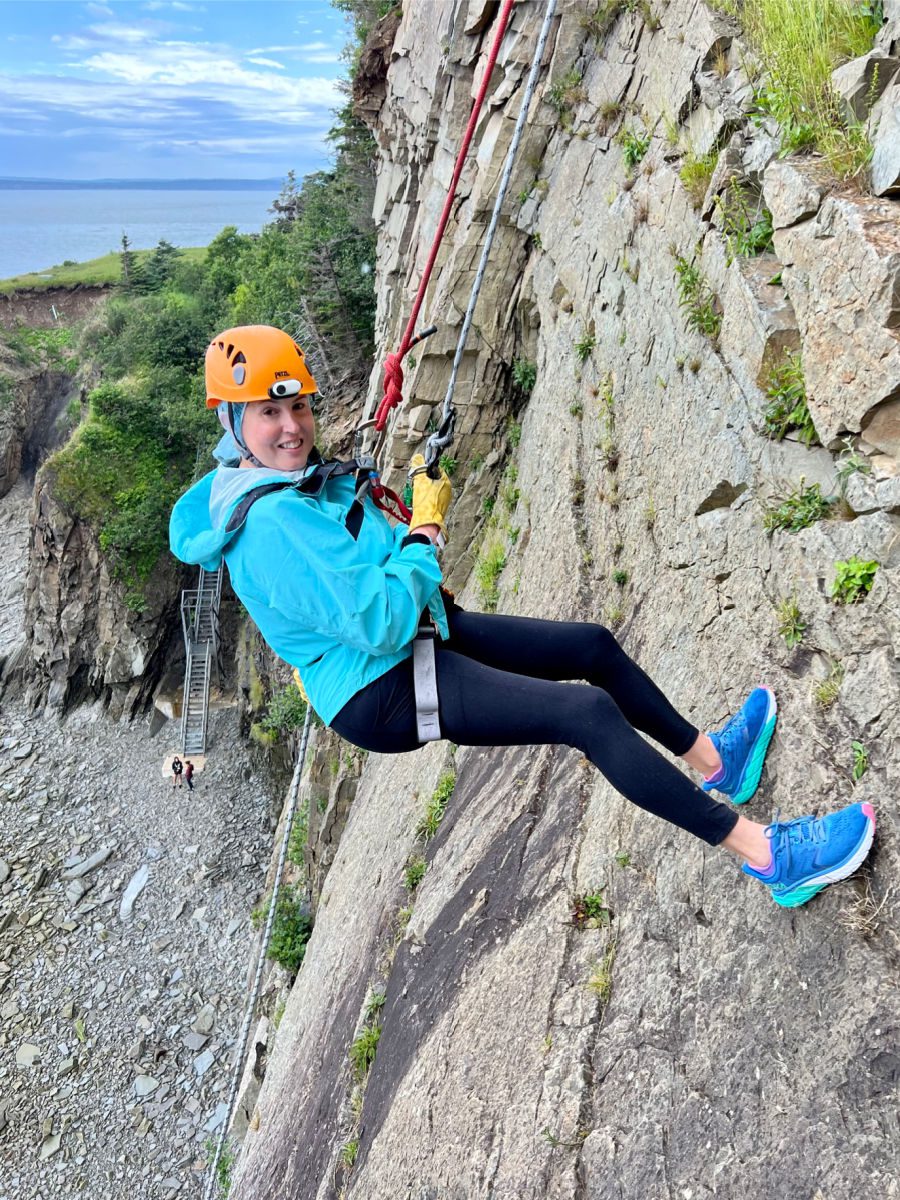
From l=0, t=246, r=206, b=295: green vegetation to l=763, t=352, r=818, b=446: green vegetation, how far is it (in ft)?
172

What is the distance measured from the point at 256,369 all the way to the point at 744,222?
280cm

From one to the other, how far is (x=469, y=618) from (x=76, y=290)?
69.9 m

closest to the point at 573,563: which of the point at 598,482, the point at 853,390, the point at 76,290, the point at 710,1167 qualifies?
the point at 598,482

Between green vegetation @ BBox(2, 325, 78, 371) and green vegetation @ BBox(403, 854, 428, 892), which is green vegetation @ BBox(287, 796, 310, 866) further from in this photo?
green vegetation @ BBox(2, 325, 78, 371)

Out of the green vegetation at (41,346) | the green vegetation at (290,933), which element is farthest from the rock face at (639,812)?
the green vegetation at (41,346)

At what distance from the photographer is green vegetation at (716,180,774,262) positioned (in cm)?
401

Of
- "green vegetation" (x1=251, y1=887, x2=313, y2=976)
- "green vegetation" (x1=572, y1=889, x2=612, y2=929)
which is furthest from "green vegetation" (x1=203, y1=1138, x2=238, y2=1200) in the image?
"green vegetation" (x1=572, y1=889, x2=612, y2=929)

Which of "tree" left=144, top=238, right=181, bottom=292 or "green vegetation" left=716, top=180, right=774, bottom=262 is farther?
"tree" left=144, top=238, right=181, bottom=292

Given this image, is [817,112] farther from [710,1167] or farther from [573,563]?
[710,1167]

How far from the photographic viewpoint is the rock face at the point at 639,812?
9.20 ft

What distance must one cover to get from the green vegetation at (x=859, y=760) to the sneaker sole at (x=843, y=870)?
0.17 m

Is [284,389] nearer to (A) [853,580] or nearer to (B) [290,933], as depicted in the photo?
(A) [853,580]

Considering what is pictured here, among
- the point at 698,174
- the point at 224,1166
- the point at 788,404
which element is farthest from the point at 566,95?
the point at 224,1166

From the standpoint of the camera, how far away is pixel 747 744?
10.7ft
